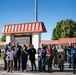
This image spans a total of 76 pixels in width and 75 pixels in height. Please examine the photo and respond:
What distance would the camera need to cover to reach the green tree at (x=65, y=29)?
72.5 m

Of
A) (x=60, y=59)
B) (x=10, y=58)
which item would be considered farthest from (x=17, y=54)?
(x=60, y=59)

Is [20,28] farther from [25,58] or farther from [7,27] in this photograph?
[25,58]

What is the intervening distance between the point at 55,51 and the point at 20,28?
7202mm

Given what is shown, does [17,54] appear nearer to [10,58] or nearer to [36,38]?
[10,58]

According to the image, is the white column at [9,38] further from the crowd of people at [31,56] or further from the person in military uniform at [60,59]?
the person in military uniform at [60,59]

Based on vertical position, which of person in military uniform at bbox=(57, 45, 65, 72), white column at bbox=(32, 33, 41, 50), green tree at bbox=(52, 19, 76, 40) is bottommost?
person in military uniform at bbox=(57, 45, 65, 72)

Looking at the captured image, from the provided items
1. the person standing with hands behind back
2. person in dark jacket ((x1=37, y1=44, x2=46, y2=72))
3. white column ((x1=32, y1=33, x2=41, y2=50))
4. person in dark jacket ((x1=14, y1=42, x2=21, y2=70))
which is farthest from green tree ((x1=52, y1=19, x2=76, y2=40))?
the person standing with hands behind back

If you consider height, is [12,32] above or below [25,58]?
above

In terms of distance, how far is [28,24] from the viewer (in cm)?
2230

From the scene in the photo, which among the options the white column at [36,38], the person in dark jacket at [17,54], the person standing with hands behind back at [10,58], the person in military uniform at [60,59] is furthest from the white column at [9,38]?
the person in military uniform at [60,59]

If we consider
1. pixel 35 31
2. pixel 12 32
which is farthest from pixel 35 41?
pixel 12 32

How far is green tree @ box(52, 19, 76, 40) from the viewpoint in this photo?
7253cm

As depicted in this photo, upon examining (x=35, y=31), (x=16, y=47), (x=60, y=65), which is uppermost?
(x=35, y=31)

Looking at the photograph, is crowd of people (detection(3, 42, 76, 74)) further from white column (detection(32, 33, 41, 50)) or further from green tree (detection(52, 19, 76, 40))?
green tree (detection(52, 19, 76, 40))
